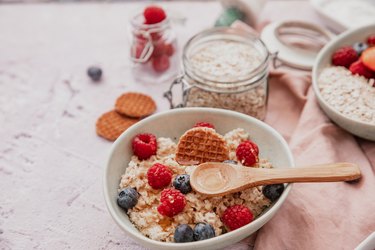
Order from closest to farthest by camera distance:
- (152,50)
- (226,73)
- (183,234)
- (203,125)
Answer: (183,234)
(203,125)
(226,73)
(152,50)

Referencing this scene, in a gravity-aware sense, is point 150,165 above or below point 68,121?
above

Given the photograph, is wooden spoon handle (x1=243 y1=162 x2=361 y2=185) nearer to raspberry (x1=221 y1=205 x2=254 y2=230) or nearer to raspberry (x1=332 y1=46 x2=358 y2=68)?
raspberry (x1=221 y1=205 x2=254 y2=230)

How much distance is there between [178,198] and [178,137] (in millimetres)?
306

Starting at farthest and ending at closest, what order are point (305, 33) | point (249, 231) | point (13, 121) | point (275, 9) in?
point (275, 9) → point (305, 33) → point (13, 121) → point (249, 231)

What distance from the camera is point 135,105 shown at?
157cm

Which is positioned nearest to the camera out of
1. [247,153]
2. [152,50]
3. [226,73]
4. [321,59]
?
[247,153]

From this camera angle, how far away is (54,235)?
124 centimetres

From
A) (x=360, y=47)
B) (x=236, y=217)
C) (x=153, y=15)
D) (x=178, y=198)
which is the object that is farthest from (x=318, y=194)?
(x=153, y=15)

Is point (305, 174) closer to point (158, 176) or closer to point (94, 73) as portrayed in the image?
point (158, 176)

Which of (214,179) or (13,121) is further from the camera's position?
(13,121)

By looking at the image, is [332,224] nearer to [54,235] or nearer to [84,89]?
[54,235]

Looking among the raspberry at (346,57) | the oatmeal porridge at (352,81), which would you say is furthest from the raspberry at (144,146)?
the raspberry at (346,57)

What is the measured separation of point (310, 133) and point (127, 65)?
2.30ft

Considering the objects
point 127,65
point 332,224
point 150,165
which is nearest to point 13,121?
point 127,65
